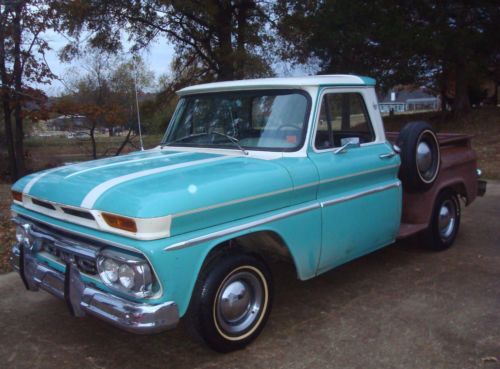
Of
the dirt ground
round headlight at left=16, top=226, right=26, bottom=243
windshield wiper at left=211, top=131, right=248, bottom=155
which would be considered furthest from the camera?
windshield wiper at left=211, top=131, right=248, bottom=155

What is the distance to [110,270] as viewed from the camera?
9.98 feet

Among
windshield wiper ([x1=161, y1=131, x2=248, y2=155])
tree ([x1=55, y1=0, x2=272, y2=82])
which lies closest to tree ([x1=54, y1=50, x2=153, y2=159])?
tree ([x1=55, y1=0, x2=272, y2=82])

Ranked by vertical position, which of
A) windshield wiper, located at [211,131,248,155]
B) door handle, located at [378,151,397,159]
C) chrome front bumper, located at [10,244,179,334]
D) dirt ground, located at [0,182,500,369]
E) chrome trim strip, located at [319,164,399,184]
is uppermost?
windshield wiper, located at [211,131,248,155]

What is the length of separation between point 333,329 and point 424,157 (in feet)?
6.80

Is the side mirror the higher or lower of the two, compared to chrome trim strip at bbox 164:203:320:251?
higher

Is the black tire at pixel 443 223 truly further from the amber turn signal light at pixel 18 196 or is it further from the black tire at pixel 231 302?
the amber turn signal light at pixel 18 196

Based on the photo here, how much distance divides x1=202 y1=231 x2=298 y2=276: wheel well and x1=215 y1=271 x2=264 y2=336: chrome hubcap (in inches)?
7.1

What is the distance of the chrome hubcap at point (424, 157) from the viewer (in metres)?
4.78

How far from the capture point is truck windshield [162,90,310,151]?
3.99 meters

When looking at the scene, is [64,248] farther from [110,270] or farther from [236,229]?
[236,229]

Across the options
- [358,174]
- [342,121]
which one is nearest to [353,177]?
[358,174]

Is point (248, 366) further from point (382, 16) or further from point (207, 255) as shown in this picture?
point (382, 16)

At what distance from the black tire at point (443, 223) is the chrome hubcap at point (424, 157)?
558 mm

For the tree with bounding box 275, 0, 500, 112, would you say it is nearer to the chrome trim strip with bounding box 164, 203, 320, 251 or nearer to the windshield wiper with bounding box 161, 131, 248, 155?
the windshield wiper with bounding box 161, 131, 248, 155
